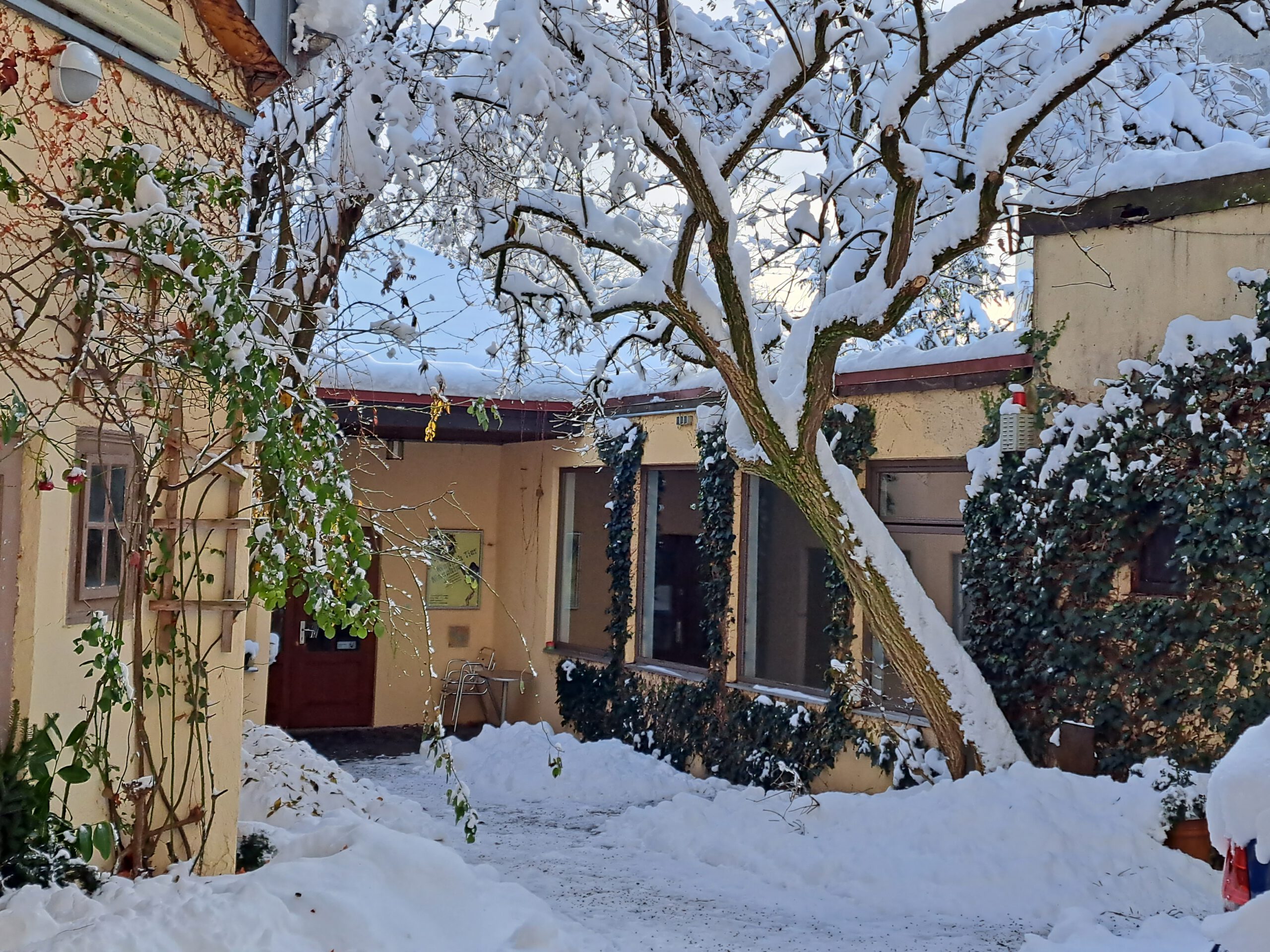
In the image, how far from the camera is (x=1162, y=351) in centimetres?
679

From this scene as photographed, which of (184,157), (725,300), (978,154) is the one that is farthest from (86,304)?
(978,154)

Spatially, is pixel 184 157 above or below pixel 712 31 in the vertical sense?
below

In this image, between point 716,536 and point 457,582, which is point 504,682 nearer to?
point 457,582

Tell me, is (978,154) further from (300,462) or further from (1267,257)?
(300,462)

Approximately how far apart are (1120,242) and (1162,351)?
84 cm

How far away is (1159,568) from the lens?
22.7 ft

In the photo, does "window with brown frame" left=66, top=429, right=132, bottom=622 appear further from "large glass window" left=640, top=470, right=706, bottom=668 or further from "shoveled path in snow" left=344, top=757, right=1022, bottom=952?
"large glass window" left=640, top=470, right=706, bottom=668

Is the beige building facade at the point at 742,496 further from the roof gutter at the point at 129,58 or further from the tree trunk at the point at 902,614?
the roof gutter at the point at 129,58

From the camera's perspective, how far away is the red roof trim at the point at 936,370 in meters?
7.68

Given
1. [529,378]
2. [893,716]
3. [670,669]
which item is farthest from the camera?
[529,378]

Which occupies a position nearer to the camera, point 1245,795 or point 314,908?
point 1245,795

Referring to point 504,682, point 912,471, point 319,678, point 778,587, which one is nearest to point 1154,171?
point 912,471

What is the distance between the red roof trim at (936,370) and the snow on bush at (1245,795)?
4.55m

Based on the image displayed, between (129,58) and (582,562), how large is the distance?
881cm
